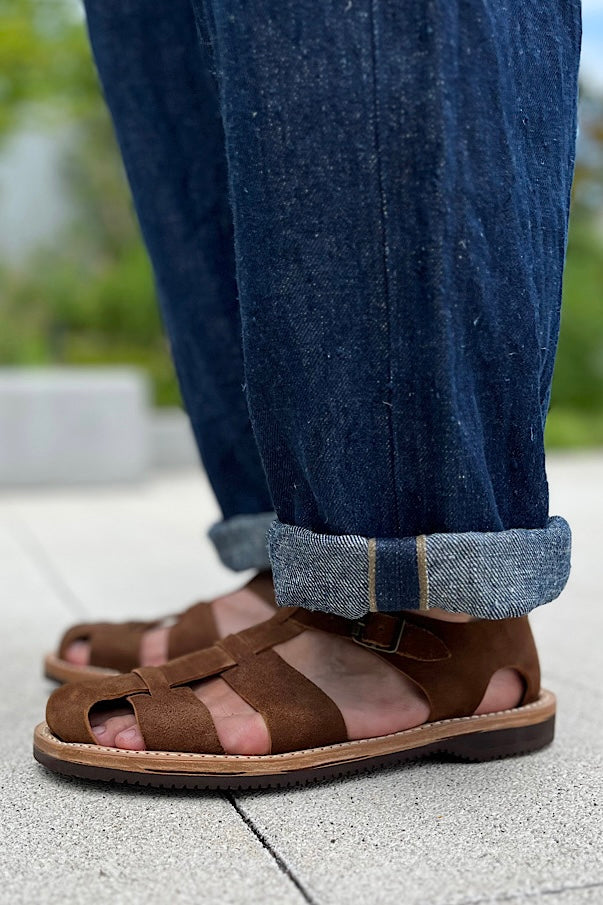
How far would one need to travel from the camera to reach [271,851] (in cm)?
60

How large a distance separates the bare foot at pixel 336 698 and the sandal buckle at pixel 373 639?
1 centimetres

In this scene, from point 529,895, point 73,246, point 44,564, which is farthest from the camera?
point 73,246

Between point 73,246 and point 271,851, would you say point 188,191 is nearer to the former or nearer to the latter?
point 271,851

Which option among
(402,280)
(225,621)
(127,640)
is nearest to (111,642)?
(127,640)

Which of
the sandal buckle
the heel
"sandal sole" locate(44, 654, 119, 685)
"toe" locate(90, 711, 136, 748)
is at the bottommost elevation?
"sandal sole" locate(44, 654, 119, 685)

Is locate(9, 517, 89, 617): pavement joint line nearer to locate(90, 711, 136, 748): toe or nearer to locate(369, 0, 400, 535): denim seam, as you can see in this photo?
locate(90, 711, 136, 748): toe

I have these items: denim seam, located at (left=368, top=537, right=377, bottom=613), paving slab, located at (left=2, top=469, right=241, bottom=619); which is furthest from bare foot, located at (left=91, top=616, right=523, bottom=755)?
paving slab, located at (left=2, top=469, right=241, bottom=619)

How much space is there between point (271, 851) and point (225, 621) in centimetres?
34

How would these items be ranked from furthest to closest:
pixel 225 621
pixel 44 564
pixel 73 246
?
pixel 73 246, pixel 44 564, pixel 225 621

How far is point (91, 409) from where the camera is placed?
3236 mm

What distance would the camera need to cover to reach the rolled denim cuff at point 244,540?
95 cm

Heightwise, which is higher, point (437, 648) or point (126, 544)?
point (437, 648)

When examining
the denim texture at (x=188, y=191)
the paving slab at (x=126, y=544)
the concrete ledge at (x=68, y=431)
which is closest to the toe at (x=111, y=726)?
the denim texture at (x=188, y=191)

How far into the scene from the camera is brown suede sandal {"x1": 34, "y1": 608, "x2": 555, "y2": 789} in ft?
2.24
